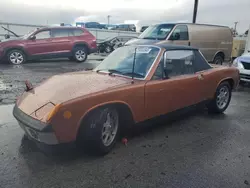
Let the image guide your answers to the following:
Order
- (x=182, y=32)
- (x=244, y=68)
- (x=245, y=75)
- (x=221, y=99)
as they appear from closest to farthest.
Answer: (x=221, y=99) → (x=245, y=75) → (x=244, y=68) → (x=182, y=32)

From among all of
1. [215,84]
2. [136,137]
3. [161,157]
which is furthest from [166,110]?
[215,84]

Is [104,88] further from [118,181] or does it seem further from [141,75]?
[118,181]

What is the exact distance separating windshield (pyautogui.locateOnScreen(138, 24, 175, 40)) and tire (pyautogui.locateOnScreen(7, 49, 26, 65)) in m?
5.54

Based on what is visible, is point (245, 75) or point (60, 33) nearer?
point (245, 75)

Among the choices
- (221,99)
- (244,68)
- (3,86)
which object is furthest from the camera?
(244,68)

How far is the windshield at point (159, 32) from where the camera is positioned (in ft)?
31.9

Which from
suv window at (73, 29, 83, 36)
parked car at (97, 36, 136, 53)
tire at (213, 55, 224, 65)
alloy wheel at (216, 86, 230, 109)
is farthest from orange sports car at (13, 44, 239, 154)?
parked car at (97, 36, 136, 53)

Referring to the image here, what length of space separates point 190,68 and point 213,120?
1169 mm

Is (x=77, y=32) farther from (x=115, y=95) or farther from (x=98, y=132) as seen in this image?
(x=98, y=132)

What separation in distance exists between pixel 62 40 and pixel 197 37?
20.6 feet

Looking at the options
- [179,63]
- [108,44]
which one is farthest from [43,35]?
[179,63]

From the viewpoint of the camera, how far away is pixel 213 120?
4863 mm

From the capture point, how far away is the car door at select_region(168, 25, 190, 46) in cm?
970

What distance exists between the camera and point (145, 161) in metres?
3.20
